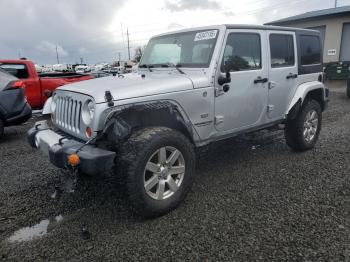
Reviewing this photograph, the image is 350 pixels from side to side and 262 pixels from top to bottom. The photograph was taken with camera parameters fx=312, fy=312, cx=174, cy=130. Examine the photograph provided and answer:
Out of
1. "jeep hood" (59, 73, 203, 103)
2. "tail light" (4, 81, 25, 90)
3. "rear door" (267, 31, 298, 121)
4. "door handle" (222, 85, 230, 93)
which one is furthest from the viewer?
"tail light" (4, 81, 25, 90)

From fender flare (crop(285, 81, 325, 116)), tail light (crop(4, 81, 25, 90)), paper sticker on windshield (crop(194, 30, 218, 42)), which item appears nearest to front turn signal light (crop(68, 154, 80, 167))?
paper sticker on windshield (crop(194, 30, 218, 42))

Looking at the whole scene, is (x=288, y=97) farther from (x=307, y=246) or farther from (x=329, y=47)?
(x=329, y=47)

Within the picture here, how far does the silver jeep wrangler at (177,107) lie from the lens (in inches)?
117

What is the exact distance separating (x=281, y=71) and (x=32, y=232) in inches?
152

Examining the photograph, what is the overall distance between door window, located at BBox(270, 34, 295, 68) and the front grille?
280cm

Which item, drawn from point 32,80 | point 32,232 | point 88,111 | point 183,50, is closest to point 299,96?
point 183,50

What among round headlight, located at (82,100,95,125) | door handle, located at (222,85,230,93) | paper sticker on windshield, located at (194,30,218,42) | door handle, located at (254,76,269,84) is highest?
paper sticker on windshield, located at (194,30,218,42)

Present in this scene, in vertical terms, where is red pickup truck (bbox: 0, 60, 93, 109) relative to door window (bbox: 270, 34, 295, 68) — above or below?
A: below

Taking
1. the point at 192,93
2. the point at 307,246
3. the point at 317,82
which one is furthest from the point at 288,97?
the point at 307,246

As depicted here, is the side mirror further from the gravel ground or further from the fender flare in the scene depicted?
the fender flare

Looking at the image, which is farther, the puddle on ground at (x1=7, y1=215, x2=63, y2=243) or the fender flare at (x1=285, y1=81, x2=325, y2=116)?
the fender flare at (x1=285, y1=81, x2=325, y2=116)

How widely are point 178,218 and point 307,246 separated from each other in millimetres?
1239

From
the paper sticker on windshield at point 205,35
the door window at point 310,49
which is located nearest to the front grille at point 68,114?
the paper sticker on windshield at point 205,35

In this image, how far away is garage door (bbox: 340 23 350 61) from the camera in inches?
711
